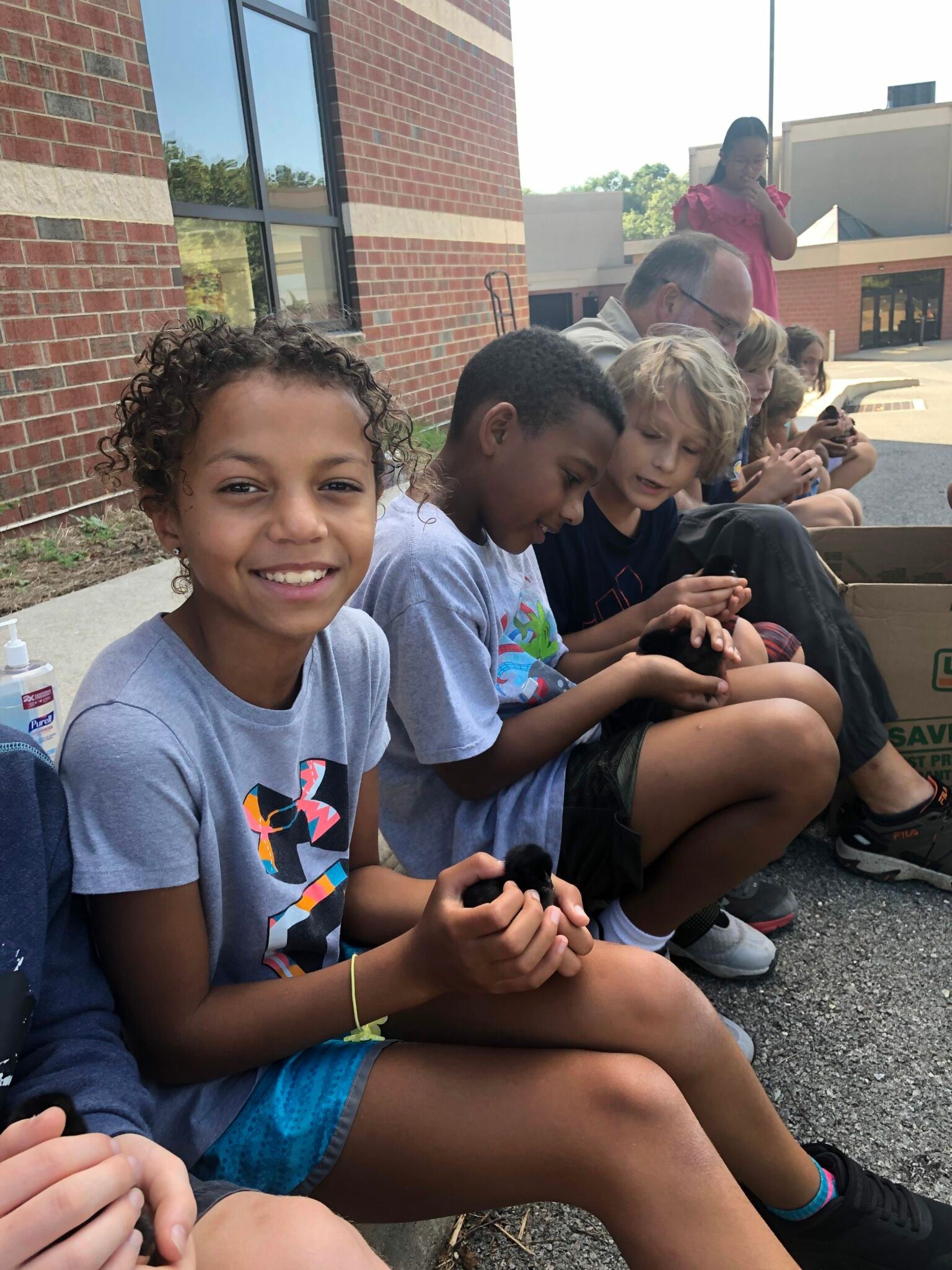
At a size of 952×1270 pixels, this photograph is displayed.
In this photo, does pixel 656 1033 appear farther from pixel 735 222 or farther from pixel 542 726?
pixel 735 222

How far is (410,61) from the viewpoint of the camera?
7.52 m

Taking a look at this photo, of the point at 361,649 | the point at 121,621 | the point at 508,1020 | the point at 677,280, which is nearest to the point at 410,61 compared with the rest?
the point at 677,280

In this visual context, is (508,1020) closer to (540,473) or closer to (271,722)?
(271,722)

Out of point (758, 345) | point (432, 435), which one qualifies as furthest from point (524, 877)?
point (432, 435)

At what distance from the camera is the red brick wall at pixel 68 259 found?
13.3 feet

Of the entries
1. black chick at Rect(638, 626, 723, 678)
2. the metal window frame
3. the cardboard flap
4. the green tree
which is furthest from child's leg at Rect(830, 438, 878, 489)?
the green tree

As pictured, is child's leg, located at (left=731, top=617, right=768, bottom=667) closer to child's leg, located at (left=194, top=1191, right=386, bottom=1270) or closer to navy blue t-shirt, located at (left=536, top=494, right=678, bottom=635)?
navy blue t-shirt, located at (left=536, top=494, right=678, bottom=635)

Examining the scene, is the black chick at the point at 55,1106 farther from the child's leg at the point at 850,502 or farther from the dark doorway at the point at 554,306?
the dark doorway at the point at 554,306

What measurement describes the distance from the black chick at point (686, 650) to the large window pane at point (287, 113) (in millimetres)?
5256

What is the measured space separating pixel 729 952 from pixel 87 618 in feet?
7.63

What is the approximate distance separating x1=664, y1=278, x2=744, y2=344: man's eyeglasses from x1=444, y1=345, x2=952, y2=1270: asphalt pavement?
2.02 meters

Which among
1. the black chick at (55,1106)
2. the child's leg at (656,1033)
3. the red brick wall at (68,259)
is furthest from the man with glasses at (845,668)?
the red brick wall at (68,259)

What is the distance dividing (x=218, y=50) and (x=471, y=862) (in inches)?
238

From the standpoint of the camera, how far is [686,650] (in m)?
2.12
